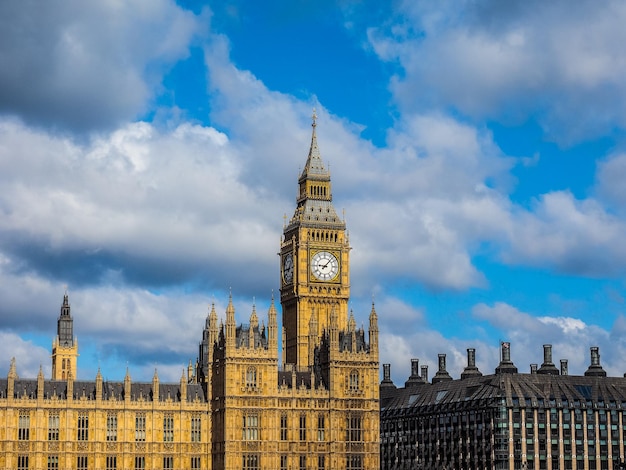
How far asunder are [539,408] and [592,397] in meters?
9.85

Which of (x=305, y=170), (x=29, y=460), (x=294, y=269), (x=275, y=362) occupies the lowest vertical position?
(x=29, y=460)

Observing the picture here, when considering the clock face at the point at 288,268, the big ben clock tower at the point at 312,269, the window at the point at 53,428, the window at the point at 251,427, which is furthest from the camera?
the clock face at the point at 288,268

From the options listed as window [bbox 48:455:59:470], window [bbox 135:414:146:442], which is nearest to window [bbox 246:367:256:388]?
window [bbox 135:414:146:442]

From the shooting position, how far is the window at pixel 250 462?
163 meters

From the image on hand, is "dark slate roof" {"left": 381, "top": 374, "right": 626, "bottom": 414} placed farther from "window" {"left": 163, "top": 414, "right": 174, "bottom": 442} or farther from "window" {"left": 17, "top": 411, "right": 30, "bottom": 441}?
"window" {"left": 17, "top": 411, "right": 30, "bottom": 441}

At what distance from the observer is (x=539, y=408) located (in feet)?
633

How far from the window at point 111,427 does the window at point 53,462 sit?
6.65m

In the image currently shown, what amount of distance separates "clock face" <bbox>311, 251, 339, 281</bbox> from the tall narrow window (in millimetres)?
44278

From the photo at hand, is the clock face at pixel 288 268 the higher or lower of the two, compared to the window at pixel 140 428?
higher

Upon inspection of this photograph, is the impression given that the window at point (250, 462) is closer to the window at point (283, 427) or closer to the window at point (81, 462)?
the window at point (283, 427)

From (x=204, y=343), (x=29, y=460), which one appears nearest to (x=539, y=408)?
(x=204, y=343)

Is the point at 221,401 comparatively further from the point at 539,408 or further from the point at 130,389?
the point at 539,408

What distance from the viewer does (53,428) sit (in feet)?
524

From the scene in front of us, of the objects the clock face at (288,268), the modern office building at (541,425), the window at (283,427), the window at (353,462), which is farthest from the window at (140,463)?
the modern office building at (541,425)
